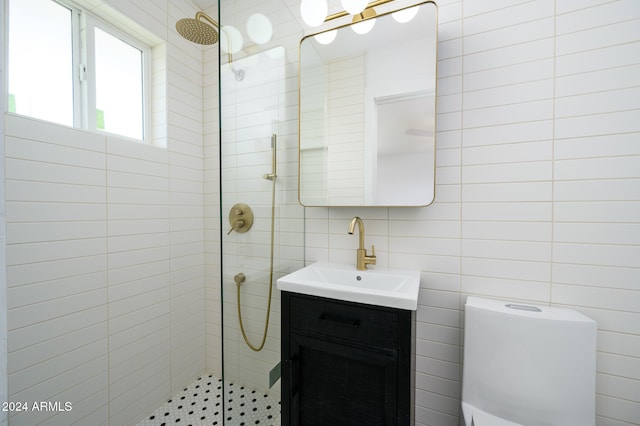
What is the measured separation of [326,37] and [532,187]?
1243 millimetres

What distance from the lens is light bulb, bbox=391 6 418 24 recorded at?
1.20 metres

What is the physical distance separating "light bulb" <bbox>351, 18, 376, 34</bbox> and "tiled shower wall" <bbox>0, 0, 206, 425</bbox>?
1.28m

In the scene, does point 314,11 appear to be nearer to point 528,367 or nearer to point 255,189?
point 255,189

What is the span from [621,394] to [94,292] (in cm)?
239

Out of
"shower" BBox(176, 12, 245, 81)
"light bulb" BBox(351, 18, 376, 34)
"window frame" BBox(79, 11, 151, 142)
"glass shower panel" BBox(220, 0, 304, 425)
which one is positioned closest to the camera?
"glass shower panel" BBox(220, 0, 304, 425)

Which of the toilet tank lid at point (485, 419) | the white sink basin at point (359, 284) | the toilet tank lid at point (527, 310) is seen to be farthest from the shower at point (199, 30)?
the toilet tank lid at point (485, 419)

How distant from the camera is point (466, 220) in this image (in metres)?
1.19

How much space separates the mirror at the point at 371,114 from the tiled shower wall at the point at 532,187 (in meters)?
0.09

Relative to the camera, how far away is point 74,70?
1.38m

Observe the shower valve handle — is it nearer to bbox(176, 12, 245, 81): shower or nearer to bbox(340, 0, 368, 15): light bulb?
bbox(176, 12, 245, 81): shower

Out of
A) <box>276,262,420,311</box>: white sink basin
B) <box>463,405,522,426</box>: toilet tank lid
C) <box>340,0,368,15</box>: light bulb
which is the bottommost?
<box>463,405,522,426</box>: toilet tank lid

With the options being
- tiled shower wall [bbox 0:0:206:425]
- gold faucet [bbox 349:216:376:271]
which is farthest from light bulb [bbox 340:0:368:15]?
tiled shower wall [bbox 0:0:206:425]

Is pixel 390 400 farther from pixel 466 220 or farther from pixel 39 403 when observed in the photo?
pixel 39 403

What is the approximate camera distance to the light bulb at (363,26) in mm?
1277
